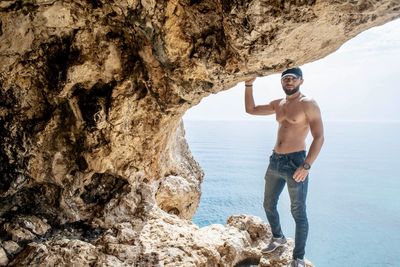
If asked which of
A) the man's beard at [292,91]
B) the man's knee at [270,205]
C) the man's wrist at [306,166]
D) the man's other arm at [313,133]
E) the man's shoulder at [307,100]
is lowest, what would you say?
the man's knee at [270,205]

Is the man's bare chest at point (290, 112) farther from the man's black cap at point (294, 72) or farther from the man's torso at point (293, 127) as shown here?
the man's black cap at point (294, 72)

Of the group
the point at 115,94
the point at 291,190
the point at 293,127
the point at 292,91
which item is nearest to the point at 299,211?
the point at 291,190

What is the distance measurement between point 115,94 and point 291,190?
183 centimetres

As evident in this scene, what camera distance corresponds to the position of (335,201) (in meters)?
22.2

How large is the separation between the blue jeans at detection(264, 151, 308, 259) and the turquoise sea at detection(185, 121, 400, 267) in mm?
13468

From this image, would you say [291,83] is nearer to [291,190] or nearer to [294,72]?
[294,72]

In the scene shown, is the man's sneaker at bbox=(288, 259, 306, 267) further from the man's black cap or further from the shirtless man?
the man's black cap

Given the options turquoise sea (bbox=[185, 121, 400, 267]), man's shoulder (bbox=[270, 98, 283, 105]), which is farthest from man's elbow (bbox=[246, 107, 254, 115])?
turquoise sea (bbox=[185, 121, 400, 267])

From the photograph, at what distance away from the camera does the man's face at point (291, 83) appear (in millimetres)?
2801

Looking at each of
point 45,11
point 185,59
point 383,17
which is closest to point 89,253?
point 185,59

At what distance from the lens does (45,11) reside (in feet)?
7.31

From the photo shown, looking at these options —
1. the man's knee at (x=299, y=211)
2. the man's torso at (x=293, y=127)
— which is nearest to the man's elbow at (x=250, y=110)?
the man's torso at (x=293, y=127)

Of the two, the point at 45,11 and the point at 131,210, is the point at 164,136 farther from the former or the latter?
the point at 45,11

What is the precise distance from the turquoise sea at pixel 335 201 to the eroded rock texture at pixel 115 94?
14415mm
